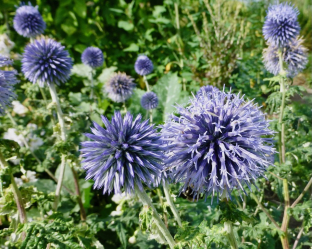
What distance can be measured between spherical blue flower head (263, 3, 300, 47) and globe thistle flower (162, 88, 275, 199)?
1187 millimetres

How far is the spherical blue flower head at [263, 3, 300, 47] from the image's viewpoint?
2162 millimetres

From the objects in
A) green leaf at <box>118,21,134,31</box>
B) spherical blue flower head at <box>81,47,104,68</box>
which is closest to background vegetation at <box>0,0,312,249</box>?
green leaf at <box>118,21,134,31</box>

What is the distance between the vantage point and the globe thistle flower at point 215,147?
118cm

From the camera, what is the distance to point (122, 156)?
123cm

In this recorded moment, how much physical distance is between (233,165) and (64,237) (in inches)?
35.1

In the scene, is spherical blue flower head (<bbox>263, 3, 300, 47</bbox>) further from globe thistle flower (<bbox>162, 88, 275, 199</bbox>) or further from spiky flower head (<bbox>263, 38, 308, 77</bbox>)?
globe thistle flower (<bbox>162, 88, 275, 199</bbox>)

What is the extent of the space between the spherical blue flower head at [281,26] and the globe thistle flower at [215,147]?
3.90 ft

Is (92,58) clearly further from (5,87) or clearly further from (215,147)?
(215,147)

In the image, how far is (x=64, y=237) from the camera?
1.37 m

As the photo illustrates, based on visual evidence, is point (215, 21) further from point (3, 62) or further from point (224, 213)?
point (224, 213)

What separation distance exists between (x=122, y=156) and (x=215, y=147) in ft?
1.36

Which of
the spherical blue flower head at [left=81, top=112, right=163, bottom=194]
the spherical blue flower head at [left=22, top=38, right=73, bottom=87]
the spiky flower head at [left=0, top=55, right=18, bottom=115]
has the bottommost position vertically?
the spherical blue flower head at [left=81, top=112, right=163, bottom=194]

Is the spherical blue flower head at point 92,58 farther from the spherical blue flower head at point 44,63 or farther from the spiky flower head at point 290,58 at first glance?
the spiky flower head at point 290,58

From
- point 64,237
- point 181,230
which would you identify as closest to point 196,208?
point 181,230
